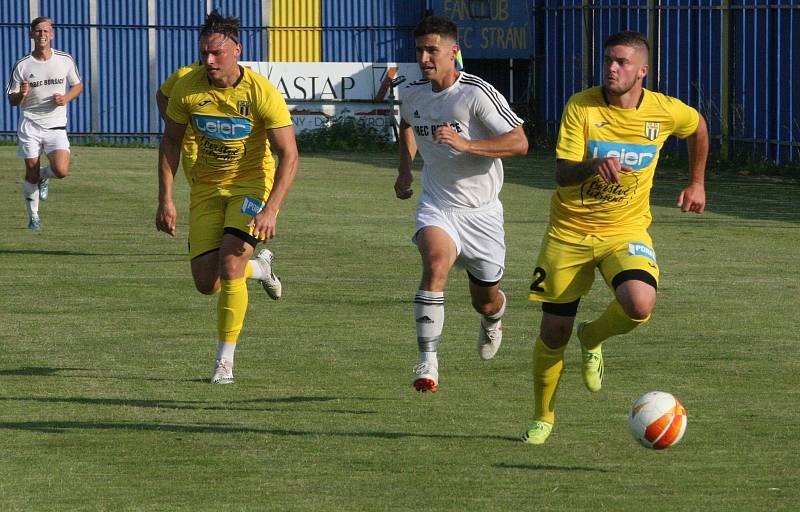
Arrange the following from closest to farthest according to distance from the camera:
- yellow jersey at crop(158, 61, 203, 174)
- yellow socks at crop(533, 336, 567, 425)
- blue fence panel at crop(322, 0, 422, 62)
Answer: yellow socks at crop(533, 336, 567, 425) → yellow jersey at crop(158, 61, 203, 174) → blue fence panel at crop(322, 0, 422, 62)

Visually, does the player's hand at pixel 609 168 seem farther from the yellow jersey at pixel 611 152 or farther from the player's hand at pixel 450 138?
→ the player's hand at pixel 450 138

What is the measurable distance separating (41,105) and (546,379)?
1175 cm

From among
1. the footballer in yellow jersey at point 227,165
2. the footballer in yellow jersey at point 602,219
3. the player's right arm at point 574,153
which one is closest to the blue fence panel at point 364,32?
the footballer in yellow jersey at point 227,165

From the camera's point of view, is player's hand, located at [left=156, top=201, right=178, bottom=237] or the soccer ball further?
player's hand, located at [left=156, top=201, right=178, bottom=237]

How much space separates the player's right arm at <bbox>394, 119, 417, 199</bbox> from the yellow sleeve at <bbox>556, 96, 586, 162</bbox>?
1.67 metres

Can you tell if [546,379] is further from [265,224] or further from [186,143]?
[186,143]

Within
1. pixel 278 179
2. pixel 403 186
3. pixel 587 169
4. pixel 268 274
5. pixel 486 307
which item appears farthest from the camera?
pixel 268 274

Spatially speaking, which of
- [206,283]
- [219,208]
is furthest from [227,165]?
[206,283]

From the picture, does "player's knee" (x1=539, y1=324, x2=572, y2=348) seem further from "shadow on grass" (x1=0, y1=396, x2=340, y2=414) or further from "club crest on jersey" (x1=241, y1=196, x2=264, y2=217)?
"club crest on jersey" (x1=241, y1=196, x2=264, y2=217)

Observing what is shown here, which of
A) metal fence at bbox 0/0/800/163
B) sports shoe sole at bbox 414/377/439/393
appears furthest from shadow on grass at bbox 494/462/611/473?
metal fence at bbox 0/0/800/163

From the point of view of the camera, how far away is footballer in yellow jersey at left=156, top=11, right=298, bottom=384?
9398mm

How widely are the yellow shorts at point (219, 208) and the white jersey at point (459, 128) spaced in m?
1.06

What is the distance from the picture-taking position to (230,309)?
9484 mm

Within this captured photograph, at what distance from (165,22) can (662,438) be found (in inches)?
1300
